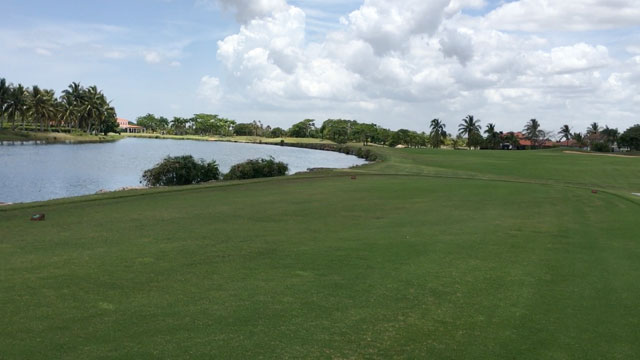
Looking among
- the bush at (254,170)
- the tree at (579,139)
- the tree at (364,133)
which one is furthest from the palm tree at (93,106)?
the tree at (579,139)

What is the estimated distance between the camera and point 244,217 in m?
15.2

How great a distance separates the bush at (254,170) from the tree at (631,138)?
3967 inches

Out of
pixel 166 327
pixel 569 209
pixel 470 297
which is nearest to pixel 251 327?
pixel 166 327

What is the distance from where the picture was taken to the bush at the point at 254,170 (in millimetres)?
33062

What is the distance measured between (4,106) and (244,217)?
4829 inches

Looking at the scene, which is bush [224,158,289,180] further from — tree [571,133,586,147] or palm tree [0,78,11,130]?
tree [571,133,586,147]

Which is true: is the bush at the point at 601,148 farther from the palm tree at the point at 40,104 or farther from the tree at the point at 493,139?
the palm tree at the point at 40,104

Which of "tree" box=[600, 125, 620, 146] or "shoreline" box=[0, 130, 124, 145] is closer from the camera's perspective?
"shoreline" box=[0, 130, 124, 145]

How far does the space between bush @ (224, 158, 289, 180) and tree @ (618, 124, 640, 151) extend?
101 meters

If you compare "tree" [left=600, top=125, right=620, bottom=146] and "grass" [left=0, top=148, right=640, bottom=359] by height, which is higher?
"tree" [left=600, top=125, right=620, bottom=146]

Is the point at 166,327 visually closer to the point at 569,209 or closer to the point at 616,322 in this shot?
the point at 616,322

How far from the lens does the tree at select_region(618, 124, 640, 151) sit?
106 m

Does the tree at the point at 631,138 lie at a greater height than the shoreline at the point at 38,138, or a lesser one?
greater

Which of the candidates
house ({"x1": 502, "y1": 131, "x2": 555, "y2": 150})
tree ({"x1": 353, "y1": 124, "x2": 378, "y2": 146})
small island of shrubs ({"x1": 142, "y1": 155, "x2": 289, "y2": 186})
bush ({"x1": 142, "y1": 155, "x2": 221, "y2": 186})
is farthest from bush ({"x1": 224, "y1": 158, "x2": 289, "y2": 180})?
tree ({"x1": 353, "y1": 124, "x2": 378, "y2": 146})
